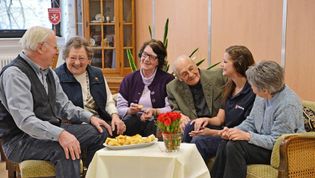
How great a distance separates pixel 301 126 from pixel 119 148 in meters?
1.19

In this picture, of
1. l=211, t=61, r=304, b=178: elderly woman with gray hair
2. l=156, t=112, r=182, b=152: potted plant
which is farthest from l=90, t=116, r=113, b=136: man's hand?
l=211, t=61, r=304, b=178: elderly woman with gray hair

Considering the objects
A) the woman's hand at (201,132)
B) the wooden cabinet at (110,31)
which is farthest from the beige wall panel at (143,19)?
the woman's hand at (201,132)

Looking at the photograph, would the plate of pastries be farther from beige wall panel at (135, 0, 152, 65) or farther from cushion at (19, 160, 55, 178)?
beige wall panel at (135, 0, 152, 65)

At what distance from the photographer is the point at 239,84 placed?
10.8ft

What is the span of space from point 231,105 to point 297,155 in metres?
0.69

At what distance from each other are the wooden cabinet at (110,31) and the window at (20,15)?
65cm

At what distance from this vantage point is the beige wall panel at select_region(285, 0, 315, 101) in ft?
11.3

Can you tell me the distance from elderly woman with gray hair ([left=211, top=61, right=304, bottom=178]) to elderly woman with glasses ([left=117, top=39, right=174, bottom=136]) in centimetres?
87

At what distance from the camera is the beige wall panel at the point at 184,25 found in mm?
4930

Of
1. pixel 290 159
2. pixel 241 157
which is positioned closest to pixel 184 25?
pixel 241 157

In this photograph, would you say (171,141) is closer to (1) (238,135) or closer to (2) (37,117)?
(1) (238,135)

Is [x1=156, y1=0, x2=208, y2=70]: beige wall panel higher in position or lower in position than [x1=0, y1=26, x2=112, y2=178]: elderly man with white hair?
higher

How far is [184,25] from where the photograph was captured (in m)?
5.30

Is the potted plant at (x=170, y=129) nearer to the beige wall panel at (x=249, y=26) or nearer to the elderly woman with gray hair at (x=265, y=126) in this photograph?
the elderly woman with gray hair at (x=265, y=126)
